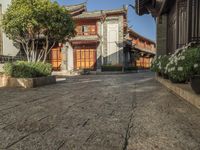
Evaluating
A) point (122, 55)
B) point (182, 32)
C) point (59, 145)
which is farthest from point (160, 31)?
point (122, 55)

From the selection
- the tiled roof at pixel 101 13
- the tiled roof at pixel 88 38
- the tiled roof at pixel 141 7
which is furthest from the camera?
the tiled roof at pixel 101 13

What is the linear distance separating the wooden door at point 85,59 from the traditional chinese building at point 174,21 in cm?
1166

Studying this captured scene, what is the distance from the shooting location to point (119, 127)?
2934 millimetres

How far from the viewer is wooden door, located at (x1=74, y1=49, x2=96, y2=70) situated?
25.7 m

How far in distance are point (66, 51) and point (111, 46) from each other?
455 cm

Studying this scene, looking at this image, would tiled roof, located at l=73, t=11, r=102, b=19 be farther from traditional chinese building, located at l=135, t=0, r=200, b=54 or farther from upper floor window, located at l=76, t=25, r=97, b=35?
traditional chinese building, located at l=135, t=0, r=200, b=54

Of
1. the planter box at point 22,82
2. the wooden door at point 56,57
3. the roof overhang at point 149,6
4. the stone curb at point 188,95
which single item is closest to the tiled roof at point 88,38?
the wooden door at point 56,57

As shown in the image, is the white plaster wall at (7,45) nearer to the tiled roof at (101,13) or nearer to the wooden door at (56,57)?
the wooden door at (56,57)

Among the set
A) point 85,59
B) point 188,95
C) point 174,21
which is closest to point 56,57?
point 85,59

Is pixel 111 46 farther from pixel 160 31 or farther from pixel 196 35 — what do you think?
pixel 196 35

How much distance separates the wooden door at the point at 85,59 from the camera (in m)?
25.7

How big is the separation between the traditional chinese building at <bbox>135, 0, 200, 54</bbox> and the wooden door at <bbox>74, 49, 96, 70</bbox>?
11657mm

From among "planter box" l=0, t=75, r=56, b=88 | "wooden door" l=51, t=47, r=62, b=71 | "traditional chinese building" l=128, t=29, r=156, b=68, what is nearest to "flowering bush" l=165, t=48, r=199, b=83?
"planter box" l=0, t=75, r=56, b=88

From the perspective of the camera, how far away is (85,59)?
25891 mm
